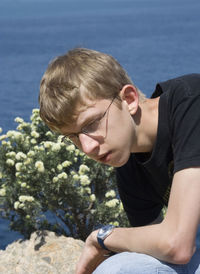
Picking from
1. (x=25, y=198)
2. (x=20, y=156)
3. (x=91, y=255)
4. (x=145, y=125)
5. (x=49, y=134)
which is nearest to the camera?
(x=145, y=125)

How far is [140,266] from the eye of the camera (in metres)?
1.85

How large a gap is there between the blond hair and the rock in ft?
4.18

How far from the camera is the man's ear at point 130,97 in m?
1.92

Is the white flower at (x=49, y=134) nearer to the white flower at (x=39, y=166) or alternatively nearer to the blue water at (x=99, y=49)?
the white flower at (x=39, y=166)

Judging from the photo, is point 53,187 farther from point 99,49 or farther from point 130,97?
point 99,49

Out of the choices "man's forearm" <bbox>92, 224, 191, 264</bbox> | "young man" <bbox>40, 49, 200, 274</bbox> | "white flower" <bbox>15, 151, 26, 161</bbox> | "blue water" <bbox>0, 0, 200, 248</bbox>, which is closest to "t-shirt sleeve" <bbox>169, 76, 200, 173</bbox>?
"young man" <bbox>40, 49, 200, 274</bbox>

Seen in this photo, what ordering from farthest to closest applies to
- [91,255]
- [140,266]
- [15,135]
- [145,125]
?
[15,135] < [91,255] < [145,125] < [140,266]

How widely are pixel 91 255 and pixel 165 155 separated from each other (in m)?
0.56

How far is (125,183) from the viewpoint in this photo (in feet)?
7.31

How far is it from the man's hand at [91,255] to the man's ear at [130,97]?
1.82ft

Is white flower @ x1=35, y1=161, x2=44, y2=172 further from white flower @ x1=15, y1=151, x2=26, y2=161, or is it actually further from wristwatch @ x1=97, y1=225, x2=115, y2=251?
wristwatch @ x1=97, y1=225, x2=115, y2=251

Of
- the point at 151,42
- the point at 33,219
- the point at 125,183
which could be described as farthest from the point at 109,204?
the point at 151,42

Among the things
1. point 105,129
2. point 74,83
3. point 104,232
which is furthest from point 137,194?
point 74,83

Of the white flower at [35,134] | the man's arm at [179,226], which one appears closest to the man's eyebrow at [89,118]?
the man's arm at [179,226]
